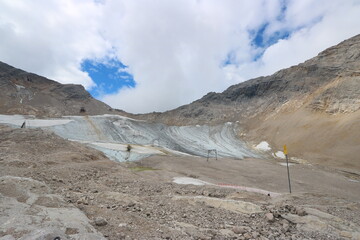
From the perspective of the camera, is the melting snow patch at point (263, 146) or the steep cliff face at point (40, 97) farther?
the steep cliff face at point (40, 97)

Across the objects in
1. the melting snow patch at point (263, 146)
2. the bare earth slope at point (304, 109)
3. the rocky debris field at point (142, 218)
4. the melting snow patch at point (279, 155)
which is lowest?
the rocky debris field at point (142, 218)

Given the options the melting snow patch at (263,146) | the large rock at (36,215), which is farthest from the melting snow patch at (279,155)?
the large rock at (36,215)

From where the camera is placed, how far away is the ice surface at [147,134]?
45312 mm

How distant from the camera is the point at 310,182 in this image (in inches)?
1005

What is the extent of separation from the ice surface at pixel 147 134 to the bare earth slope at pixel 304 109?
6076mm

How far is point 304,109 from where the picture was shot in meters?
53.7

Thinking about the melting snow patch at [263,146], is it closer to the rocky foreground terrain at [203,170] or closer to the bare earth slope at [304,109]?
the bare earth slope at [304,109]

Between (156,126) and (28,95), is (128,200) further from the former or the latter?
(28,95)

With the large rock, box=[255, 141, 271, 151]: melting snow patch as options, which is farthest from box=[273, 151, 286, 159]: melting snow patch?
the large rock

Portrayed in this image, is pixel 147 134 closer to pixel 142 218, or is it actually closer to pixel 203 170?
pixel 203 170

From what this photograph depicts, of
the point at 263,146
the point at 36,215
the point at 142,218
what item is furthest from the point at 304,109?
the point at 36,215

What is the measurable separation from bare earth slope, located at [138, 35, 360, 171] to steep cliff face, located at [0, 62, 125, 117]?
2486 cm

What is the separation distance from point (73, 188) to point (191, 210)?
4.71m

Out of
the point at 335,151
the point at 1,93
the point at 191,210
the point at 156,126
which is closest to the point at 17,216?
the point at 191,210
